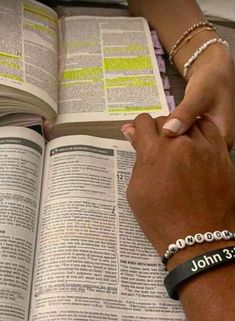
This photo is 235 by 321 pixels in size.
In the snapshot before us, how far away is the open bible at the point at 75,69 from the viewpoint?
0.71m

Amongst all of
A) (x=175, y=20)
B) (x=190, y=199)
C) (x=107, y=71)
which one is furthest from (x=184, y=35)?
(x=190, y=199)

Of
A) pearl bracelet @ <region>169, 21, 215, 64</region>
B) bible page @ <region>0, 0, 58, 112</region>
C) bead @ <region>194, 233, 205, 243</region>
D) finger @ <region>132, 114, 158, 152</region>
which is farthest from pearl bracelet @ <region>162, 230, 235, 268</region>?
pearl bracelet @ <region>169, 21, 215, 64</region>

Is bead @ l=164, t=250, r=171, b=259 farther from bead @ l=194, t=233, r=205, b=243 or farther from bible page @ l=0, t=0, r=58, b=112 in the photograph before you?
bible page @ l=0, t=0, r=58, b=112

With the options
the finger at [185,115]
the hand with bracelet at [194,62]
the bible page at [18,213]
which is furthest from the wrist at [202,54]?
the bible page at [18,213]

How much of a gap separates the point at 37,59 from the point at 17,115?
102 mm

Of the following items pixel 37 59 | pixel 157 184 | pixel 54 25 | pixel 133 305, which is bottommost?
pixel 133 305

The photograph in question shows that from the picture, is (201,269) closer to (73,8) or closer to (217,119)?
(217,119)

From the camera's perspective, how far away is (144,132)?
66 centimetres

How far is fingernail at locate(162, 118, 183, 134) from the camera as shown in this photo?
0.64 m

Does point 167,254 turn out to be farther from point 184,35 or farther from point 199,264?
point 184,35

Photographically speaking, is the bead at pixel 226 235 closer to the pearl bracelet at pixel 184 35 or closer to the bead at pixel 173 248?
the bead at pixel 173 248

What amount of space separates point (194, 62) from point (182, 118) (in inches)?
7.6

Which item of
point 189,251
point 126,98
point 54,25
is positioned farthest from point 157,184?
point 54,25

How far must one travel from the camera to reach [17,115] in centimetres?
70
